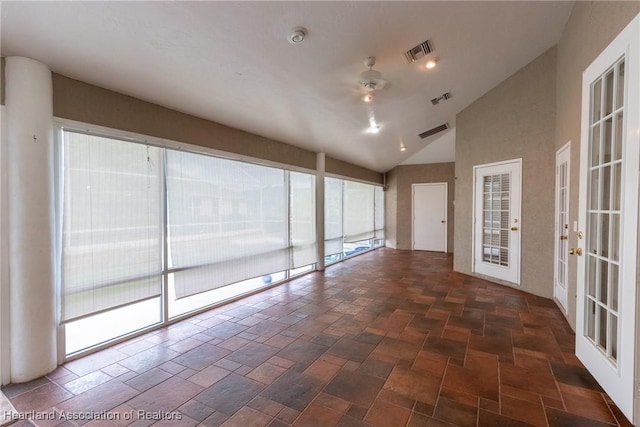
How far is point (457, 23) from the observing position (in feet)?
8.59

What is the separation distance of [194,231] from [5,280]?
155cm

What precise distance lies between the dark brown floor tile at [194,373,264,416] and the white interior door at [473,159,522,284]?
4.17 m

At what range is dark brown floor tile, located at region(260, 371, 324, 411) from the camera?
6.31 ft

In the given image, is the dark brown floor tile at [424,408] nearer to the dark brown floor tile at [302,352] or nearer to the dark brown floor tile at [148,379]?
the dark brown floor tile at [302,352]

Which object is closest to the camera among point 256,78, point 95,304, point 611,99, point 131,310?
point 611,99

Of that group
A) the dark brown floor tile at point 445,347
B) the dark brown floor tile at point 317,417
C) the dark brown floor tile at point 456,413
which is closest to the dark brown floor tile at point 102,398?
the dark brown floor tile at point 317,417

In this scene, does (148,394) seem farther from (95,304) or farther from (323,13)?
(323,13)

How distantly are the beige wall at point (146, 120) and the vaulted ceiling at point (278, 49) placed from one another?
A: 4.0 inches

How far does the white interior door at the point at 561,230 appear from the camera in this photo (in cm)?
336

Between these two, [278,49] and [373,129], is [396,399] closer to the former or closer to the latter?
[278,49]

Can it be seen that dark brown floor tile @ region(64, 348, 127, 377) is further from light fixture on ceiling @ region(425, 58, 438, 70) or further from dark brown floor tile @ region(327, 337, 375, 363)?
light fixture on ceiling @ region(425, 58, 438, 70)

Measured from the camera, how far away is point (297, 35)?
2.23 m

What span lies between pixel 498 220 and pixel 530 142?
1284 mm

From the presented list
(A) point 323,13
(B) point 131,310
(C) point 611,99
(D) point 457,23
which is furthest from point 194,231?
(C) point 611,99
